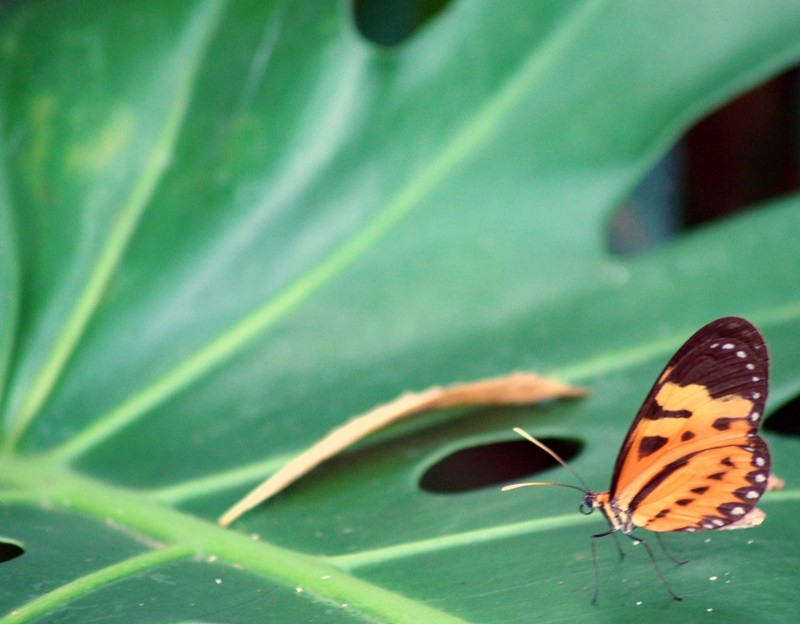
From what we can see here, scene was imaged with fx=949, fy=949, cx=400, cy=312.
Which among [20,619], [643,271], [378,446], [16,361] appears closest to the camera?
[20,619]

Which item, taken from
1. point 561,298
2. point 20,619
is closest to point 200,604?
point 20,619

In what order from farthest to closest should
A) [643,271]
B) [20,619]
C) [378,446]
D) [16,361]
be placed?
[643,271], [16,361], [378,446], [20,619]

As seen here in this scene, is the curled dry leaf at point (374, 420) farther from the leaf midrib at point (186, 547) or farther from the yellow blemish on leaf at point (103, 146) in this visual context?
the yellow blemish on leaf at point (103, 146)

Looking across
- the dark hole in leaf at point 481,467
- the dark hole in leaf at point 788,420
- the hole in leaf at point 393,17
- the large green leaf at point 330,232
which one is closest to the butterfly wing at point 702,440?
the large green leaf at point 330,232

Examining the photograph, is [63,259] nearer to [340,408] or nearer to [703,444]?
[340,408]

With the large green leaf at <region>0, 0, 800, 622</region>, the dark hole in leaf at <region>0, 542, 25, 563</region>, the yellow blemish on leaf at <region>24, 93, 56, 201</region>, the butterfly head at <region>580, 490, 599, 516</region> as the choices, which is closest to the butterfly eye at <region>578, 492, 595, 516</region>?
the butterfly head at <region>580, 490, 599, 516</region>

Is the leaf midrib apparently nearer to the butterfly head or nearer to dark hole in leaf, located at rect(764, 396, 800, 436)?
the butterfly head

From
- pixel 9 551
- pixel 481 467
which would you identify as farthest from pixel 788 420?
pixel 9 551
